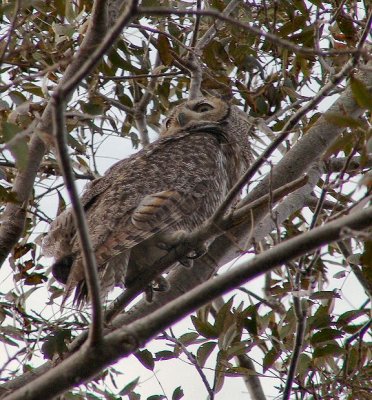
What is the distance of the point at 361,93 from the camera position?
174cm

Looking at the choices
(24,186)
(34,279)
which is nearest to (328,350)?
(24,186)

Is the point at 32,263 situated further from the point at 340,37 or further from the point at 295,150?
the point at 340,37

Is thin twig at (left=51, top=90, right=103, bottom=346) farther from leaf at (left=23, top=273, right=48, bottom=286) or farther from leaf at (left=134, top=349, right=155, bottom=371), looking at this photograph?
leaf at (left=23, top=273, right=48, bottom=286)

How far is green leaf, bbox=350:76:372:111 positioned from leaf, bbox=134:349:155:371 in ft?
5.19

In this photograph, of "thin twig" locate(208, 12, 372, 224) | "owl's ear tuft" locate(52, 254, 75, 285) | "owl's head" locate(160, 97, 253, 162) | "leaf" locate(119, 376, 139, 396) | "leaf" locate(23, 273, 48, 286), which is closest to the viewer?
"thin twig" locate(208, 12, 372, 224)

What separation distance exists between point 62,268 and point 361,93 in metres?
1.61

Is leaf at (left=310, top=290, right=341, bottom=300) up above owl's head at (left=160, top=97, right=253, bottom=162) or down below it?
below

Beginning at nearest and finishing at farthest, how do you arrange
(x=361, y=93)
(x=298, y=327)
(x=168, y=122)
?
(x=361, y=93), (x=298, y=327), (x=168, y=122)

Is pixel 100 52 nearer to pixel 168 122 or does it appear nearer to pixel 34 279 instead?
pixel 34 279

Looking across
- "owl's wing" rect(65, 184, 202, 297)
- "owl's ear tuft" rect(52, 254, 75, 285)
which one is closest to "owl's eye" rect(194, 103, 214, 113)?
"owl's wing" rect(65, 184, 202, 297)

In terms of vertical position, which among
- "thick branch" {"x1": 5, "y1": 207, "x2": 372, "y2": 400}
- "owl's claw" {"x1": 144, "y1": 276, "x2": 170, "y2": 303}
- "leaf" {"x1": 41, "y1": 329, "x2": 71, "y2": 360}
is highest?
"owl's claw" {"x1": 144, "y1": 276, "x2": 170, "y2": 303}

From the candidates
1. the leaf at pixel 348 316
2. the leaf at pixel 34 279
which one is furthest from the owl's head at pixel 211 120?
the leaf at pixel 348 316

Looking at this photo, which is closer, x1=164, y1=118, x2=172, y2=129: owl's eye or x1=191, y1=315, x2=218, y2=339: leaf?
x1=191, y1=315, x2=218, y2=339: leaf

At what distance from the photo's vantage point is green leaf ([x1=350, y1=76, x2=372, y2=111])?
5.68ft
